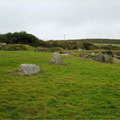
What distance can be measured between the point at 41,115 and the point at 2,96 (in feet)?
11.1

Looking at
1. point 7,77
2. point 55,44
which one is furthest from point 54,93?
point 55,44

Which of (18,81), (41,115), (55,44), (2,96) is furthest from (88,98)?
(55,44)

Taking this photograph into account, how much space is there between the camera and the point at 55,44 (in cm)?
7044

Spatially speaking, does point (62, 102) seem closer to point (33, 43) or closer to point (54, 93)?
point (54, 93)

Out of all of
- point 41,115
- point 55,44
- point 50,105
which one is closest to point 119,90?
point 50,105

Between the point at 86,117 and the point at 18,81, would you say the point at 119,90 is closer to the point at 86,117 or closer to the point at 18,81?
the point at 86,117

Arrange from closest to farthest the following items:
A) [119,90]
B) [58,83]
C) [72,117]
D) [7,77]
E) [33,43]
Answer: [72,117]
[119,90]
[58,83]
[7,77]
[33,43]

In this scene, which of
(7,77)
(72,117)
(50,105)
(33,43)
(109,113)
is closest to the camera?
(72,117)

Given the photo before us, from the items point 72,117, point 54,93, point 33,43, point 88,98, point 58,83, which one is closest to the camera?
point 72,117

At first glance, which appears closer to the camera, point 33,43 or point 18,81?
point 18,81

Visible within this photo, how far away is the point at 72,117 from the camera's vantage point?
8070mm

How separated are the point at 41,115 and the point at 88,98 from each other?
10.8 ft

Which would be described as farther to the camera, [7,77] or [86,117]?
[7,77]

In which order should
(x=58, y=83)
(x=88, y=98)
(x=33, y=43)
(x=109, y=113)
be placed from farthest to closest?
(x=33, y=43), (x=58, y=83), (x=88, y=98), (x=109, y=113)
